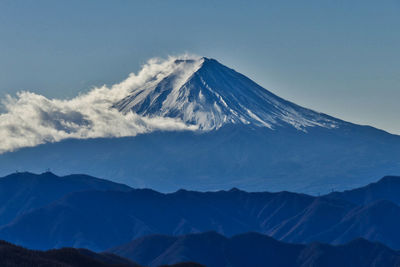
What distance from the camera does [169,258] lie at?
198500mm

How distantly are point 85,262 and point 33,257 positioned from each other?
9467mm

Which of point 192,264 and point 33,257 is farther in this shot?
point 192,264

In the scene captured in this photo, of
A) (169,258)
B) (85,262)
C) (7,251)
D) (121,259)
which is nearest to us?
(7,251)

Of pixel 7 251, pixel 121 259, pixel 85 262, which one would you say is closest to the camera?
pixel 7 251

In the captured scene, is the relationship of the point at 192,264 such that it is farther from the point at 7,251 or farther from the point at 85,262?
the point at 7,251

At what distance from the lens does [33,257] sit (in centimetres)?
10144

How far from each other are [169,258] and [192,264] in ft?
272

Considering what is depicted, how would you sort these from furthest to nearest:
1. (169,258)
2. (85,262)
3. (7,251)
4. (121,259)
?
(169,258), (121,259), (85,262), (7,251)

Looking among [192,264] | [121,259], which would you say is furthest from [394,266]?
[192,264]

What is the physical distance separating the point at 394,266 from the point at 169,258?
41775 millimetres

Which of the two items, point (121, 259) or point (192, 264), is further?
point (121, 259)

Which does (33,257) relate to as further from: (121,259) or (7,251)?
(121,259)

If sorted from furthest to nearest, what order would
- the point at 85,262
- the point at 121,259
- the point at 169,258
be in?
the point at 169,258 → the point at 121,259 → the point at 85,262

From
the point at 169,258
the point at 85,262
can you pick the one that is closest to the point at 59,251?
the point at 85,262
